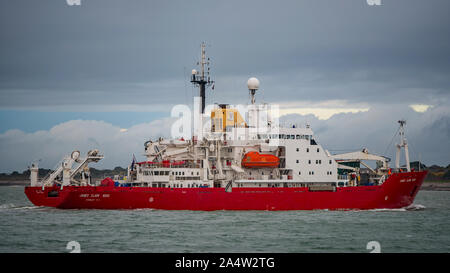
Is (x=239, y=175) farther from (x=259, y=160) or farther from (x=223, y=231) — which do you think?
(x=223, y=231)

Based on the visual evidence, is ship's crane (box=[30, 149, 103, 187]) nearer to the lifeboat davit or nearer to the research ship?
the research ship

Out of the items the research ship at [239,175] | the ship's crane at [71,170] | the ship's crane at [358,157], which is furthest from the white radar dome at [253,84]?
the ship's crane at [71,170]

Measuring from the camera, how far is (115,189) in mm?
36250

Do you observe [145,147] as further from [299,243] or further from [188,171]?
[299,243]

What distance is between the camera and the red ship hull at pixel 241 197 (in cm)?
3588

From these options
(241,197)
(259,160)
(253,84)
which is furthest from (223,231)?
(253,84)

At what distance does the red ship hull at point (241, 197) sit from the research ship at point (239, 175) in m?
0.07

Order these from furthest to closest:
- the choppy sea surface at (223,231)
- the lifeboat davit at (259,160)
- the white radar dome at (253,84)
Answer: the white radar dome at (253,84) < the lifeboat davit at (259,160) < the choppy sea surface at (223,231)

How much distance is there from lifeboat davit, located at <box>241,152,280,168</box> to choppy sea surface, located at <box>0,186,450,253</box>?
3.50 m

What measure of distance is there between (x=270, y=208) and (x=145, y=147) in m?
10.5

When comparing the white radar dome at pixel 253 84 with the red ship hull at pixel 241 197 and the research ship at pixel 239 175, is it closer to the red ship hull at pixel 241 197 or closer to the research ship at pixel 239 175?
the research ship at pixel 239 175

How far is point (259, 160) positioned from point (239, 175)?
6.19ft
